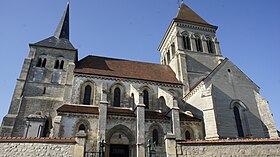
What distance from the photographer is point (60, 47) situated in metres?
21.4

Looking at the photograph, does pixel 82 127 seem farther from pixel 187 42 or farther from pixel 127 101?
pixel 187 42

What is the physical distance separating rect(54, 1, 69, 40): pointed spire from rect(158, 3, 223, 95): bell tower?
1321 centimetres

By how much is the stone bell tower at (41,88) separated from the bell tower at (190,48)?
11.9m

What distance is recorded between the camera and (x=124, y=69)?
73.5ft

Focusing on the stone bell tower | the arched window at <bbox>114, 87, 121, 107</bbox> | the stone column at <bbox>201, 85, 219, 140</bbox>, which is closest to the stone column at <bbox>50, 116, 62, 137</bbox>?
the stone bell tower

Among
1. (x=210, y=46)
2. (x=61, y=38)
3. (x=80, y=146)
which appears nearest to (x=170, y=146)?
(x=80, y=146)

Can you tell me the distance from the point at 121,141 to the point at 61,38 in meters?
14.2

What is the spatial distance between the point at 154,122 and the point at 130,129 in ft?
6.39

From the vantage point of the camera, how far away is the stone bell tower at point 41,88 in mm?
15586

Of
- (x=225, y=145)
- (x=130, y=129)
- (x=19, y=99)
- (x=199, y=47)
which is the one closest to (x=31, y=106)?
(x=19, y=99)

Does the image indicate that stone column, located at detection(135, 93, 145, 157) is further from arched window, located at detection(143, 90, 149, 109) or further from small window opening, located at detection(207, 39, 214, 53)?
small window opening, located at detection(207, 39, 214, 53)

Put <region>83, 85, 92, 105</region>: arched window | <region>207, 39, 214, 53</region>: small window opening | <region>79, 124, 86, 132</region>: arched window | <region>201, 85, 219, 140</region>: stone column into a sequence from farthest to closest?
<region>207, 39, 214, 53</region>: small window opening < <region>83, 85, 92, 105</region>: arched window < <region>201, 85, 219, 140</region>: stone column < <region>79, 124, 86, 132</region>: arched window

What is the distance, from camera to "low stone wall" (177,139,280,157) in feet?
29.3

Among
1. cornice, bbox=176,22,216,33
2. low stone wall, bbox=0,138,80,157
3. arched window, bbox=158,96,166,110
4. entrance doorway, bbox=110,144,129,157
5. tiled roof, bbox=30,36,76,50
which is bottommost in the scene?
low stone wall, bbox=0,138,80,157
